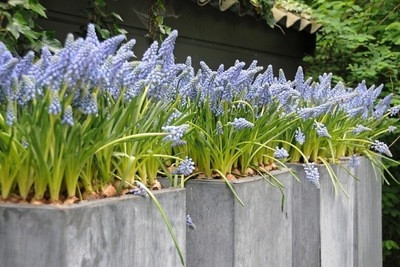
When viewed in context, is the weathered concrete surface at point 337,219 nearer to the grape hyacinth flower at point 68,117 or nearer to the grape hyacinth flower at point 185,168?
the grape hyacinth flower at point 185,168


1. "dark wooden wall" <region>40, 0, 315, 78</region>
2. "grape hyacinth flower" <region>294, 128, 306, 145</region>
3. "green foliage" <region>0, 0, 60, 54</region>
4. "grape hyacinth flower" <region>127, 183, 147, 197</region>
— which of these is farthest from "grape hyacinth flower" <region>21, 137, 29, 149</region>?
"dark wooden wall" <region>40, 0, 315, 78</region>

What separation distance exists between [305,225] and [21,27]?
4.74ft

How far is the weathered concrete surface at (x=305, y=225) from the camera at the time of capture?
2920 millimetres

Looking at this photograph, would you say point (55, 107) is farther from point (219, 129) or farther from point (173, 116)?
point (219, 129)

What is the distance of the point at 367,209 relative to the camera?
4004 mm

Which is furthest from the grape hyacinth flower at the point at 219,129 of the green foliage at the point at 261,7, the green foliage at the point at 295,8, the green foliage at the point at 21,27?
the green foliage at the point at 295,8

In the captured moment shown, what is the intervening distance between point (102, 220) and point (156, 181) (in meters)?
0.48

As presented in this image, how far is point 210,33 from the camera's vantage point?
15.5ft

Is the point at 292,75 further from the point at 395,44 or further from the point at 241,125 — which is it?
the point at 241,125

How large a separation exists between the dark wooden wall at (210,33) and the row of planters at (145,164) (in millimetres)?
1075

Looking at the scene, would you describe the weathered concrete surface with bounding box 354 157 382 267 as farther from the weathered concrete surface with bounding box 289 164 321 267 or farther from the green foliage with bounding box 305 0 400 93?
the green foliage with bounding box 305 0 400 93

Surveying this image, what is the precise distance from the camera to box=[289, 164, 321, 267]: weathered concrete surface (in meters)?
2.92

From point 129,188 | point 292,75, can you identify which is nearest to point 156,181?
point 129,188

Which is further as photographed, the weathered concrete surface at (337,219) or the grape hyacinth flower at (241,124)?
the weathered concrete surface at (337,219)
